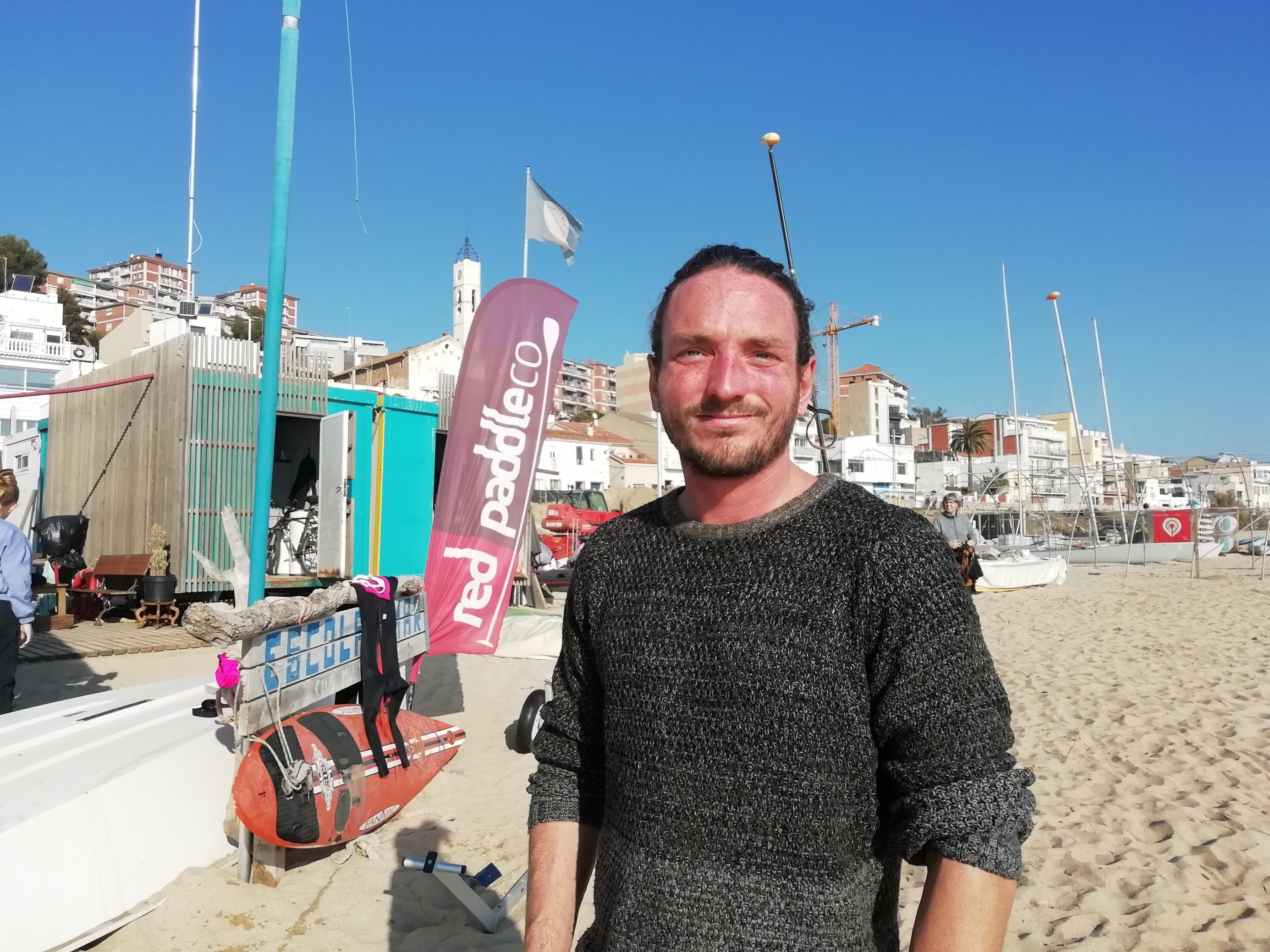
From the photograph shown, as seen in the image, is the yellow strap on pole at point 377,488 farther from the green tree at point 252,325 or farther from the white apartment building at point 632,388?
the white apartment building at point 632,388

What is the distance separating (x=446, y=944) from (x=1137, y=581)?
19327mm

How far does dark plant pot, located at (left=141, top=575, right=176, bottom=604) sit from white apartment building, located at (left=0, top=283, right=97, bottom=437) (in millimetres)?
2770

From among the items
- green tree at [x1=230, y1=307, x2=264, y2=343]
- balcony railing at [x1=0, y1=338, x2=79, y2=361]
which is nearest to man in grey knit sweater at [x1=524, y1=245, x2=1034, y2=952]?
balcony railing at [x1=0, y1=338, x2=79, y2=361]

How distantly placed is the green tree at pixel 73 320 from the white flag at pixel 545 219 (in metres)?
45.6

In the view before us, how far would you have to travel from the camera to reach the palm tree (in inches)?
2808

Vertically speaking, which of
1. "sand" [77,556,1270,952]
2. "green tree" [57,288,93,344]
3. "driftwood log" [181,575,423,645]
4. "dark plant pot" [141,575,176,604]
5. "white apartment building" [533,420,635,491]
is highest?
"green tree" [57,288,93,344]

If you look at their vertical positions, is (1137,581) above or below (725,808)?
below

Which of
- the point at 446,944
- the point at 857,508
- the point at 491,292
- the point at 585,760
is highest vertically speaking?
the point at 491,292

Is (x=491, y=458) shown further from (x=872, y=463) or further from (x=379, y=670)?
(x=872, y=463)

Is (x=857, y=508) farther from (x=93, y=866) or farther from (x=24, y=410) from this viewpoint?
(x=24, y=410)

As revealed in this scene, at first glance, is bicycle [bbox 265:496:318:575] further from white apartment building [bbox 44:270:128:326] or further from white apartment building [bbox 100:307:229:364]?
white apartment building [bbox 44:270:128:326]

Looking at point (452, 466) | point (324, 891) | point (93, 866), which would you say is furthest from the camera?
point (452, 466)

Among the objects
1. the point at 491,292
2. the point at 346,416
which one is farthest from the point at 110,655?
the point at 491,292

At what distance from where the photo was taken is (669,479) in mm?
48469
